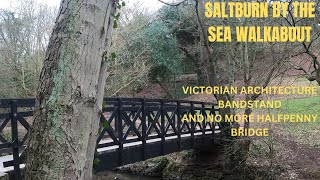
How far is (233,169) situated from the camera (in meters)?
10.7

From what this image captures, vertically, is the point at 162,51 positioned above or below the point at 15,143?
above

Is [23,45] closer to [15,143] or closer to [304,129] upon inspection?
[15,143]

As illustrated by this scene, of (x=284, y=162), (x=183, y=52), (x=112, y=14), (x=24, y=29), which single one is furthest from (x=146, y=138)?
(x=183, y=52)

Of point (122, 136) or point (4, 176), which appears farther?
point (122, 136)

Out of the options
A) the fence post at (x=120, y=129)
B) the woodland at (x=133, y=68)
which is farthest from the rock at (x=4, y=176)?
the fence post at (x=120, y=129)

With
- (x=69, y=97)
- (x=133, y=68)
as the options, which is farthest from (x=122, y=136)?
(x=133, y=68)

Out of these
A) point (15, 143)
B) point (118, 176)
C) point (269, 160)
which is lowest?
point (118, 176)

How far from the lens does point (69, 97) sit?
109 cm

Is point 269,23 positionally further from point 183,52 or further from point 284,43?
point 183,52

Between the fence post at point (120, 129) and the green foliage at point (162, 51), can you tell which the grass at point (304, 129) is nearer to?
the fence post at point (120, 129)

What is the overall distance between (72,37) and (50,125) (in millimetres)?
313

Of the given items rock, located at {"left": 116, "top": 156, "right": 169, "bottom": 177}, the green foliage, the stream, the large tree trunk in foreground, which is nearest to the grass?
rock, located at {"left": 116, "top": 156, "right": 169, "bottom": 177}

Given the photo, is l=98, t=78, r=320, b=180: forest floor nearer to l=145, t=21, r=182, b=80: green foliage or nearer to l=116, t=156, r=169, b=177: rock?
l=116, t=156, r=169, b=177: rock

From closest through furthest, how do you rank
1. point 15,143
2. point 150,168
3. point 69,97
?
point 69,97 → point 15,143 → point 150,168
